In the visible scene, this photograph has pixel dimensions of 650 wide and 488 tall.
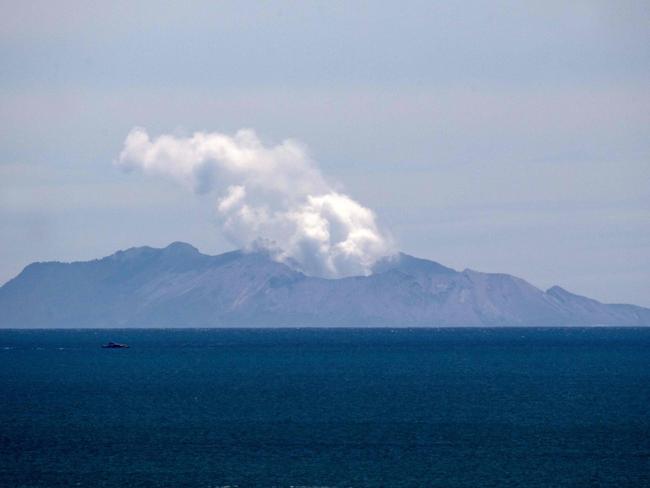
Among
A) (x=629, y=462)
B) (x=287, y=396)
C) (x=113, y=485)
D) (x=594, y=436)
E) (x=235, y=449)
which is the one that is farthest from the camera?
(x=287, y=396)

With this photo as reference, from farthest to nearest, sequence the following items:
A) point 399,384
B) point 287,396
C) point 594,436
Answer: point 399,384 → point 287,396 → point 594,436

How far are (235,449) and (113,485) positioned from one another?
17.5 meters

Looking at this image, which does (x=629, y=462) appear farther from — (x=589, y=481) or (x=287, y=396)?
(x=287, y=396)

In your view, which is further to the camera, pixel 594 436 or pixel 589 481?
pixel 594 436

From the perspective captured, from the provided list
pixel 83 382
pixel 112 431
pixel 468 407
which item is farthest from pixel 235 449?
pixel 83 382

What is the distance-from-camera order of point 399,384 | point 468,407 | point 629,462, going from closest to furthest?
point 629,462, point 468,407, point 399,384

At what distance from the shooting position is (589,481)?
82312 mm

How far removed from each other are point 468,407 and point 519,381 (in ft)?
159

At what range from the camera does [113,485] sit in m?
79.9

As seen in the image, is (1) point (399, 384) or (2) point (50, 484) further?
(1) point (399, 384)

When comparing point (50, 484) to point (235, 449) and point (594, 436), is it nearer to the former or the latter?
point (235, 449)

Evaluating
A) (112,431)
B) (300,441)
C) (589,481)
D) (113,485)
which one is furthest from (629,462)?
(112,431)

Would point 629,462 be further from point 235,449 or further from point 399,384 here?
point 399,384

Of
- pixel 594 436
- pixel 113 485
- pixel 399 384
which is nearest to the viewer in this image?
pixel 113 485
